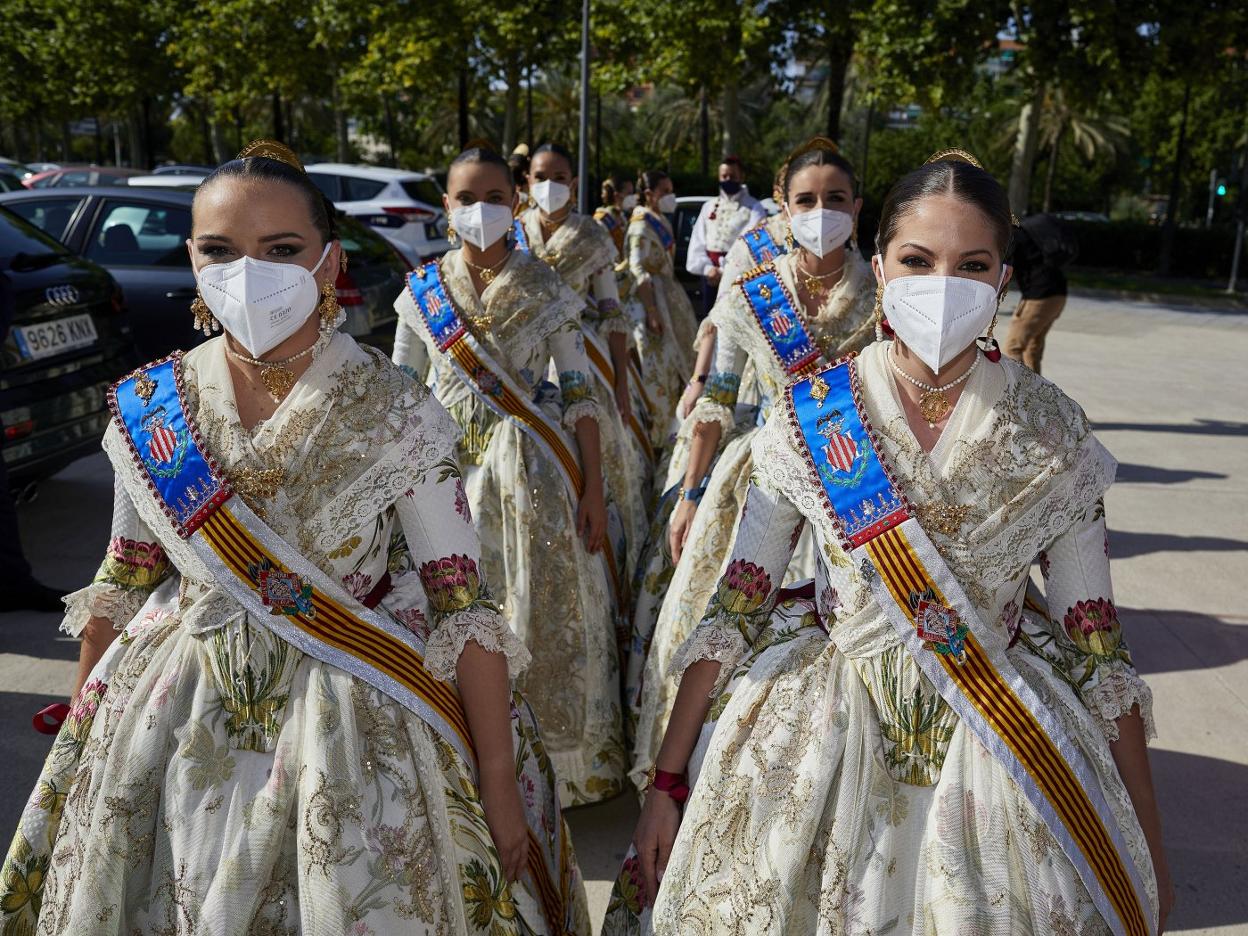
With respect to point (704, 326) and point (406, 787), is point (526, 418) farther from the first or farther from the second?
point (406, 787)

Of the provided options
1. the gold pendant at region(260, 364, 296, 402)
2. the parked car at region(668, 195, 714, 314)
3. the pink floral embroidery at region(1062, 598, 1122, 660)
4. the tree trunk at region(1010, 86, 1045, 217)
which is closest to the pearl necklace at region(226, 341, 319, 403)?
the gold pendant at region(260, 364, 296, 402)

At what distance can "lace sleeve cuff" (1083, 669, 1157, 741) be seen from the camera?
2.12 meters

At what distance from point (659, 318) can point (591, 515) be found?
5280mm

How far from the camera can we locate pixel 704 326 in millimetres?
5090

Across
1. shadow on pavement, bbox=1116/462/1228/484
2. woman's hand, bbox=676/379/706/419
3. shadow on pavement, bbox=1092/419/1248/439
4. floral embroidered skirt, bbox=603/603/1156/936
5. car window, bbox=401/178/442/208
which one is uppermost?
floral embroidered skirt, bbox=603/603/1156/936

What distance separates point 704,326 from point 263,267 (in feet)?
10.1

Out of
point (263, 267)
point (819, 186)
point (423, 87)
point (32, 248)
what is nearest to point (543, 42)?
point (423, 87)

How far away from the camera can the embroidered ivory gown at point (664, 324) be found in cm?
899

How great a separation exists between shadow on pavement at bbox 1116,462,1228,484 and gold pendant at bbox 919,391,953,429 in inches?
271

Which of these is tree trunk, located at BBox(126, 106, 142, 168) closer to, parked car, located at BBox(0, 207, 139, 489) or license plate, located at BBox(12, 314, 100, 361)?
parked car, located at BBox(0, 207, 139, 489)

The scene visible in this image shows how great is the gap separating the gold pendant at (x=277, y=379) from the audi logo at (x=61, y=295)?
4.32 metres

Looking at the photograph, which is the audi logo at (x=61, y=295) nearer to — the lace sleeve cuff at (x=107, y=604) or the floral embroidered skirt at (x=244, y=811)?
the lace sleeve cuff at (x=107, y=604)

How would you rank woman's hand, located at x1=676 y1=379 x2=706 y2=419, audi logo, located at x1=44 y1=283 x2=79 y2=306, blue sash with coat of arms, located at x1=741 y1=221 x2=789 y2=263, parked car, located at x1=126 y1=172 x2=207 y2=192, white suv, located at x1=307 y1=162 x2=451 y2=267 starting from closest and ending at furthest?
woman's hand, located at x1=676 y1=379 x2=706 y2=419
blue sash with coat of arms, located at x1=741 y1=221 x2=789 y2=263
audi logo, located at x1=44 y1=283 x2=79 y2=306
parked car, located at x1=126 y1=172 x2=207 y2=192
white suv, located at x1=307 y1=162 x2=451 y2=267

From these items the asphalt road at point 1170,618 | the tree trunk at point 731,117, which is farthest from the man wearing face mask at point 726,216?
the tree trunk at point 731,117
